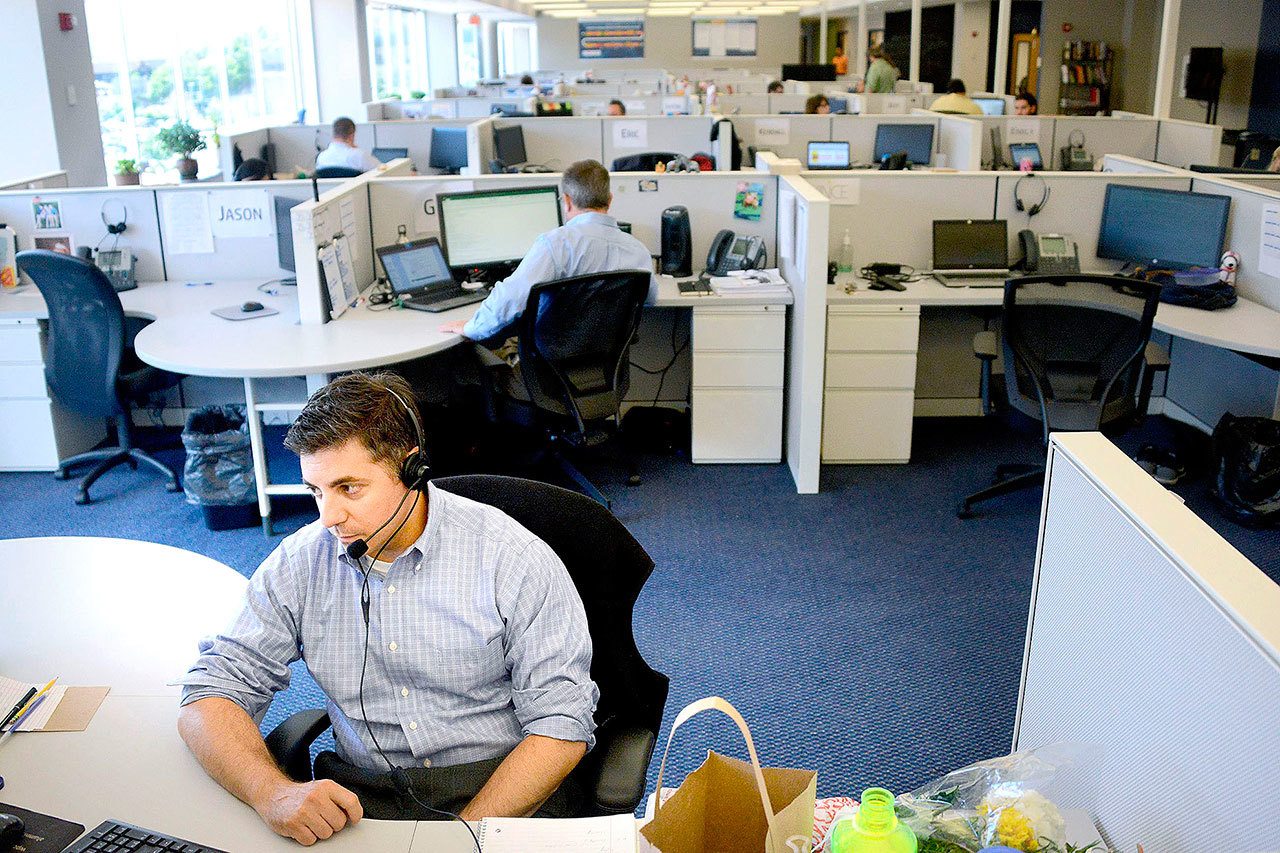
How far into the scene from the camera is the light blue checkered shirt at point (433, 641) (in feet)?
5.02

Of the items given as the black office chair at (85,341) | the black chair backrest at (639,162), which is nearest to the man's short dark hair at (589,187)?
the black office chair at (85,341)

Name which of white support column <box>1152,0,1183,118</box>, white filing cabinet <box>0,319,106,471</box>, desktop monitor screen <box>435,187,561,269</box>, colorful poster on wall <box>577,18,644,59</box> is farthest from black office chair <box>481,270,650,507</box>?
colorful poster on wall <box>577,18,644,59</box>

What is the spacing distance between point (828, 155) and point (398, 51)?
33.9 ft

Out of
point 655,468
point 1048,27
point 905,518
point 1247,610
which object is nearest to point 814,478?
point 905,518

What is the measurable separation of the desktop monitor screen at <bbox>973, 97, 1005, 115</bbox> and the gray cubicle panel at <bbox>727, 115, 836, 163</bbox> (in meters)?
2.06

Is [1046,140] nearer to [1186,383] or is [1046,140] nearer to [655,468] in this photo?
[1186,383]

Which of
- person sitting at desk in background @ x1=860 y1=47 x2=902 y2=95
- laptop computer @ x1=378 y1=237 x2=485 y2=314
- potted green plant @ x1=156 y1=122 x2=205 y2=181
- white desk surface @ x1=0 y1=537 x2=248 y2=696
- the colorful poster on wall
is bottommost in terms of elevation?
white desk surface @ x1=0 y1=537 x2=248 y2=696

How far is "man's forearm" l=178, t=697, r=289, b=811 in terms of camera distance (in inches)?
53.7

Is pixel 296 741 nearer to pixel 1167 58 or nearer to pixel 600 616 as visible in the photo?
pixel 600 616

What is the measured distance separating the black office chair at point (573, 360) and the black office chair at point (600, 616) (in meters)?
1.81

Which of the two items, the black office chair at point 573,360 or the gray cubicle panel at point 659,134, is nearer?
the black office chair at point 573,360

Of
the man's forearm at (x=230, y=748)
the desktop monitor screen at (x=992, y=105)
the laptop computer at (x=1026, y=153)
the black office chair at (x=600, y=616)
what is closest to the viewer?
the man's forearm at (x=230, y=748)

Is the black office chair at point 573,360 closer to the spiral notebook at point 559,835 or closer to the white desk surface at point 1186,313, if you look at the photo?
the white desk surface at point 1186,313

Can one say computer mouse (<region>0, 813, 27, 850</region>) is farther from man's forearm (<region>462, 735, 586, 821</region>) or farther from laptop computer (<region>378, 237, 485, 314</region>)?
laptop computer (<region>378, 237, 485, 314</region>)
